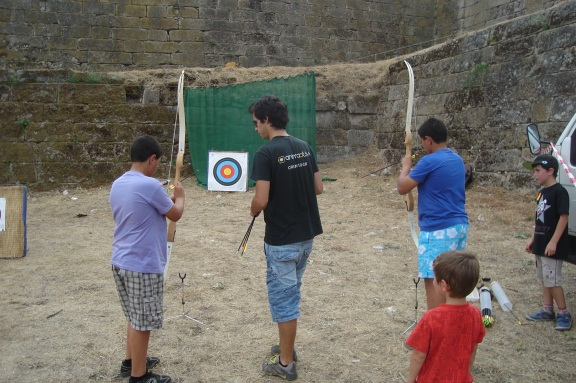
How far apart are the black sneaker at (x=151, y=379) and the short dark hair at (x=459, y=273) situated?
5.96 feet

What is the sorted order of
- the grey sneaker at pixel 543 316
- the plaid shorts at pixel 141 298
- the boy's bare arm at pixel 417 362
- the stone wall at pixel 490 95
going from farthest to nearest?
the stone wall at pixel 490 95 < the grey sneaker at pixel 543 316 < the plaid shorts at pixel 141 298 < the boy's bare arm at pixel 417 362

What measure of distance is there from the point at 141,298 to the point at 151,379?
→ 1.74ft

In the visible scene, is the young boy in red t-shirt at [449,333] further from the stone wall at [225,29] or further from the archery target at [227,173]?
the stone wall at [225,29]

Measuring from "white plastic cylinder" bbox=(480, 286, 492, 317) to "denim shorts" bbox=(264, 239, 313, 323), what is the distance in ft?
6.10

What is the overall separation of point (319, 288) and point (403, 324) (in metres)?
1.04

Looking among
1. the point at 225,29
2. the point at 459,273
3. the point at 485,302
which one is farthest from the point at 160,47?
the point at 459,273

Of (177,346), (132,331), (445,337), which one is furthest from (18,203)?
(445,337)

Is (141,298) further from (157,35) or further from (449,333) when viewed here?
(157,35)

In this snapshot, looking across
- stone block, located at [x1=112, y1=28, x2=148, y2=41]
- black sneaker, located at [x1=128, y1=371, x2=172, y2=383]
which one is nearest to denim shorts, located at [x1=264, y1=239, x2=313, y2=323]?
black sneaker, located at [x1=128, y1=371, x2=172, y2=383]

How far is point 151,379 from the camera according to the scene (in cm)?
303

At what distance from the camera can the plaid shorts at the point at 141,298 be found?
2865 millimetres

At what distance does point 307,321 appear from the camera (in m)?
4.18

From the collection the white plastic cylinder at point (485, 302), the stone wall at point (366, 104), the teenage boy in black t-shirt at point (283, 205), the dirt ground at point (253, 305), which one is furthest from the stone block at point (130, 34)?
the white plastic cylinder at point (485, 302)

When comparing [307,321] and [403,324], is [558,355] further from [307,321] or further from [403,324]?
[307,321]
